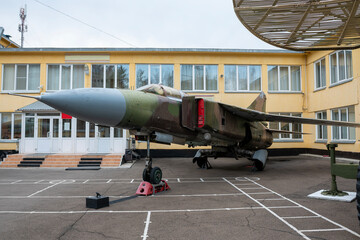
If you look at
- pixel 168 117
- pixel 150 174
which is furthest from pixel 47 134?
pixel 168 117

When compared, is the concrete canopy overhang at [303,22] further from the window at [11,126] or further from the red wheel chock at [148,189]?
the window at [11,126]

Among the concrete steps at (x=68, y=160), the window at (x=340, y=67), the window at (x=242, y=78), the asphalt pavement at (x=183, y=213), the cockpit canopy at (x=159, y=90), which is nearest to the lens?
the asphalt pavement at (x=183, y=213)

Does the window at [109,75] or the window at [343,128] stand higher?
the window at [109,75]

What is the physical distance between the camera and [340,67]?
54.3 ft

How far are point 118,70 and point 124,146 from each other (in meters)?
5.72

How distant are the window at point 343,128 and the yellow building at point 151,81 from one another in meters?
0.09

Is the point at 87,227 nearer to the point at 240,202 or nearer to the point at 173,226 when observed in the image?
the point at 173,226

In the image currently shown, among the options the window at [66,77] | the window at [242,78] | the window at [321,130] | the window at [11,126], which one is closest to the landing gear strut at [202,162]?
the window at [242,78]

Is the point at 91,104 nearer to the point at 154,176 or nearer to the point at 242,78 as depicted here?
the point at 154,176

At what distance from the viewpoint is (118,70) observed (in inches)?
763

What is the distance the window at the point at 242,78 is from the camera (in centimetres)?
1992

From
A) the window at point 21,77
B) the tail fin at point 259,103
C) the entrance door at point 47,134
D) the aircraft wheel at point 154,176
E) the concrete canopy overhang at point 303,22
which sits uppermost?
the window at point 21,77

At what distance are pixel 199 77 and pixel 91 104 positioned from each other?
14.6 metres

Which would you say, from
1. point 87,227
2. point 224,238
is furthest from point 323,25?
point 87,227
